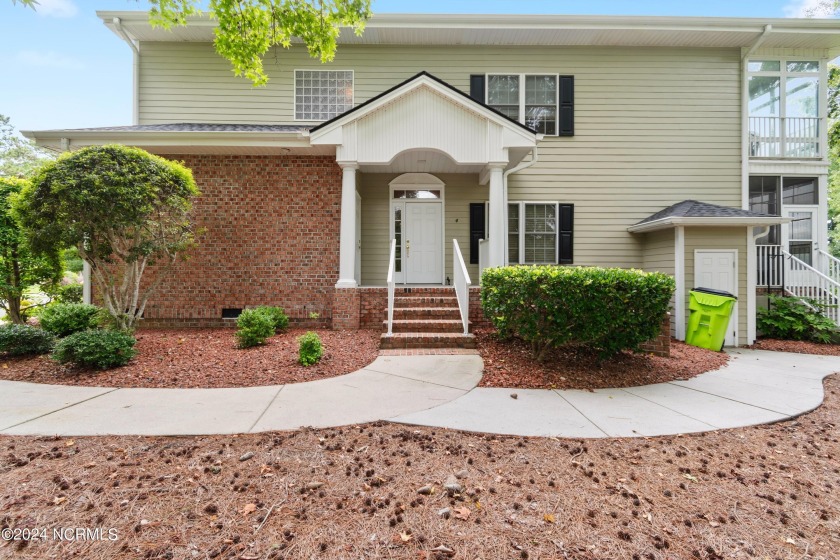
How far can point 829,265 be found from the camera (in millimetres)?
8844

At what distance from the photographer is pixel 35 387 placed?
3984 millimetres

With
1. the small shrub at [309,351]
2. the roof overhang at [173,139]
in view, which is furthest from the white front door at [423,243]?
the small shrub at [309,351]

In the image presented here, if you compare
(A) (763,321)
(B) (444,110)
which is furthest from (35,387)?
(A) (763,321)

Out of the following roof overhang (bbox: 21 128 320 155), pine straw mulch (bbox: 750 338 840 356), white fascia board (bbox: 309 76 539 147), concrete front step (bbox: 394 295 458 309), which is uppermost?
white fascia board (bbox: 309 76 539 147)

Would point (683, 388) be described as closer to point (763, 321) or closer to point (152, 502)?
point (152, 502)

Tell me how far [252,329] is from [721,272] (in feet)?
29.2

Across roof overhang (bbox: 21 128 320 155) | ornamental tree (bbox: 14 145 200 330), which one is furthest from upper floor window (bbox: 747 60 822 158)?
ornamental tree (bbox: 14 145 200 330)

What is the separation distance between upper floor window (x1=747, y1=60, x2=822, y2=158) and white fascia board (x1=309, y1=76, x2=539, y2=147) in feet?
22.9

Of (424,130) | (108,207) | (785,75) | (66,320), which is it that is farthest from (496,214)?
(785,75)

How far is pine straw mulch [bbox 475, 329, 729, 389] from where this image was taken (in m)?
4.47

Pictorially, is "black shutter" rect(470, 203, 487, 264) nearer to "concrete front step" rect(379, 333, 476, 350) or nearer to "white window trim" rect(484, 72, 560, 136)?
"white window trim" rect(484, 72, 560, 136)

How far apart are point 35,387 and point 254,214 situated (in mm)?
4517

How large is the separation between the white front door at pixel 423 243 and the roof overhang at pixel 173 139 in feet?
9.62

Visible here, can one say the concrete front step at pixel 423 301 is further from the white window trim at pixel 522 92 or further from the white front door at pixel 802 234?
the white front door at pixel 802 234
